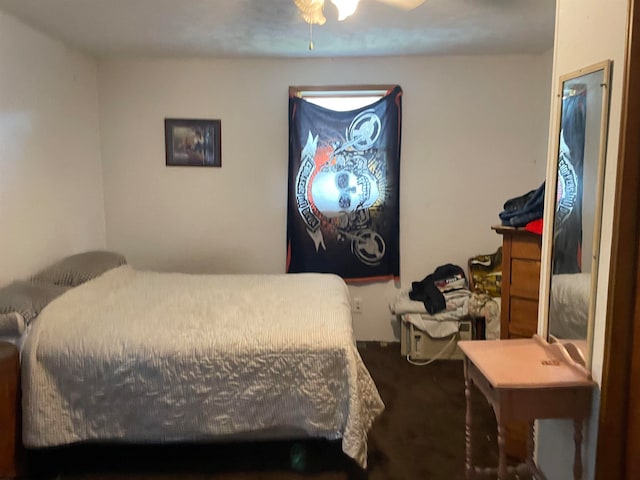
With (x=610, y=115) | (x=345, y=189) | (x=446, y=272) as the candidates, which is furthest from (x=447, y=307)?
(x=610, y=115)

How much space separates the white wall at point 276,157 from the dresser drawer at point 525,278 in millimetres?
1630

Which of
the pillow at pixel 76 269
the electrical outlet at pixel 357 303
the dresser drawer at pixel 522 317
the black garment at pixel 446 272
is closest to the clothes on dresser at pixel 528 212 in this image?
the dresser drawer at pixel 522 317

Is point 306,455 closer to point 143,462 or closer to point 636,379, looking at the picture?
point 143,462

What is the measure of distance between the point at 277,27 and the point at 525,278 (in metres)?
2.06

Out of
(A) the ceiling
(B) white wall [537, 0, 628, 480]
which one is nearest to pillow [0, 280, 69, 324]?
(A) the ceiling

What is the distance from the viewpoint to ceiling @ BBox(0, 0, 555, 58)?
2.76 m

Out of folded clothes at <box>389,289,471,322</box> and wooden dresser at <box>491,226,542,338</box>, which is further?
folded clothes at <box>389,289,471,322</box>

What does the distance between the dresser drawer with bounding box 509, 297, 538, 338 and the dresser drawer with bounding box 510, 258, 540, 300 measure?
0.12ft

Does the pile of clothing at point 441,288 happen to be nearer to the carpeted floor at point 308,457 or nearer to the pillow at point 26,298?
the carpeted floor at point 308,457

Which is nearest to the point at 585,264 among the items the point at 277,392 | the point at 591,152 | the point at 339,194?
the point at 591,152

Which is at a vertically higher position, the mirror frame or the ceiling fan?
the ceiling fan

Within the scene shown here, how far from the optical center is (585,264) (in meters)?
1.80

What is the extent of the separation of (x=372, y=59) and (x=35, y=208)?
2628mm

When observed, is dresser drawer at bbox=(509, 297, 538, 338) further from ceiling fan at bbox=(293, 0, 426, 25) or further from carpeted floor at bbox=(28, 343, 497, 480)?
ceiling fan at bbox=(293, 0, 426, 25)
